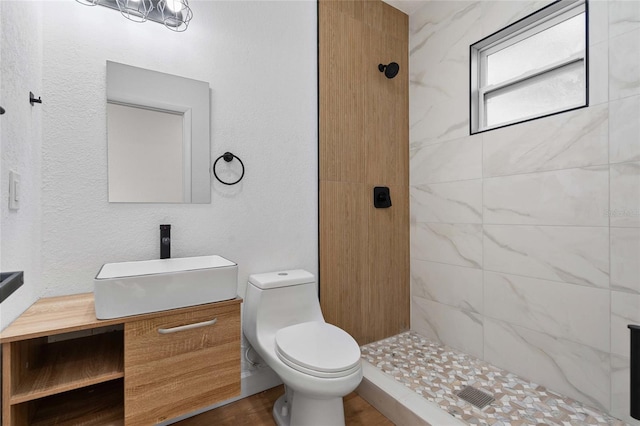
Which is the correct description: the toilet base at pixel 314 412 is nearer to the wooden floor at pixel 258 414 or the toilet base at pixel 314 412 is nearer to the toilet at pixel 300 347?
the toilet at pixel 300 347

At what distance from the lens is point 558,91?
69.4 inches

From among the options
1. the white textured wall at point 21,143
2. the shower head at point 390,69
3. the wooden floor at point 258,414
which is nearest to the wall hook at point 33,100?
the white textured wall at point 21,143

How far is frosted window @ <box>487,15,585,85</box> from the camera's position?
170 cm

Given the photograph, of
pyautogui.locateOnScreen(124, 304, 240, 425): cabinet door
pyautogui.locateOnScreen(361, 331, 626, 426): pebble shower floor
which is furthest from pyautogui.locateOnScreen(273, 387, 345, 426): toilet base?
pyautogui.locateOnScreen(361, 331, 626, 426): pebble shower floor

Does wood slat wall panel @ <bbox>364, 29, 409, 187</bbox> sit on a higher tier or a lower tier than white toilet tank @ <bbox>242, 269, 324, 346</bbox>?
higher

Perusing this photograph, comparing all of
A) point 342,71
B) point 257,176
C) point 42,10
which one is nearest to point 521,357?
point 257,176

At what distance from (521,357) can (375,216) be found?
1.24m

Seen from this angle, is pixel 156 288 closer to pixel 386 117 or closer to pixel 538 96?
pixel 386 117

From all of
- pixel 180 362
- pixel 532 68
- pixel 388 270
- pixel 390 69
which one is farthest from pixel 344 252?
pixel 532 68

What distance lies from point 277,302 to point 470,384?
1196 mm

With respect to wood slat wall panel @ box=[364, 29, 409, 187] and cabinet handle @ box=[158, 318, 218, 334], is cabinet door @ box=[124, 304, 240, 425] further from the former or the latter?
wood slat wall panel @ box=[364, 29, 409, 187]

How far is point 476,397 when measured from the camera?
1633mm

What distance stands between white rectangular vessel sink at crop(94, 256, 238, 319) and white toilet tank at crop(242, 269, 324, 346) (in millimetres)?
345

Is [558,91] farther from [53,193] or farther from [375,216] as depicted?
[53,193]
